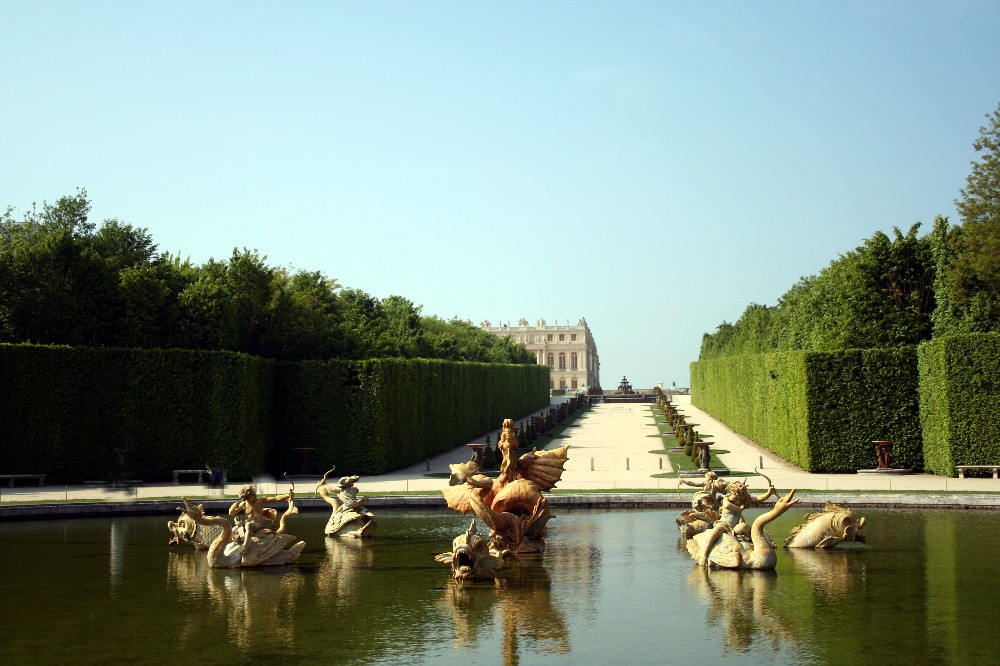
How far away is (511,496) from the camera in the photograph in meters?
16.3

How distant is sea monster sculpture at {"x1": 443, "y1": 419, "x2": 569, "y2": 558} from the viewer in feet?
52.0

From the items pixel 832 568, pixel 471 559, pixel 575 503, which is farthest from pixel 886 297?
pixel 471 559

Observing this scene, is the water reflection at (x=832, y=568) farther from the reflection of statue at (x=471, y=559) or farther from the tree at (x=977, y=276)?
the tree at (x=977, y=276)

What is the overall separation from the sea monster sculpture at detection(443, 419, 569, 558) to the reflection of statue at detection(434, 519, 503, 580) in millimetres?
1229

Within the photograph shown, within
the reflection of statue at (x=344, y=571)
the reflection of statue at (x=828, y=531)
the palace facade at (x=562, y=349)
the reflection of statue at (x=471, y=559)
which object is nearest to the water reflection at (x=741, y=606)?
the reflection of statue at (x=828, y=531)

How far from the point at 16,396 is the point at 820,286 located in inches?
1218

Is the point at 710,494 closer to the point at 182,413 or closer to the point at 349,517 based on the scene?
the point at 349,517

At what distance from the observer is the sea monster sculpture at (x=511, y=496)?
52.0 feet

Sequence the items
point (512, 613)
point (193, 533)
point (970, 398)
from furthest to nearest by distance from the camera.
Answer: point (970, 398) → point (193, 533) → point (512, 613)

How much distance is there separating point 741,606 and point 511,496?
196 inches

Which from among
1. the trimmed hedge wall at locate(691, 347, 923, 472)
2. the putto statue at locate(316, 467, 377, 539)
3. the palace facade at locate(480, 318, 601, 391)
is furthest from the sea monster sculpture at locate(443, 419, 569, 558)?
the palace facade at locate(480, 318, 601, 391)

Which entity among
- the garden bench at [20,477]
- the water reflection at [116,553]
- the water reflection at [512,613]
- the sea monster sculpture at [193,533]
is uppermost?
the garden bench at [20,477]

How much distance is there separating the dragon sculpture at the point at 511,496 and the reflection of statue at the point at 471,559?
3.60 ft

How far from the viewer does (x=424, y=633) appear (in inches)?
433
